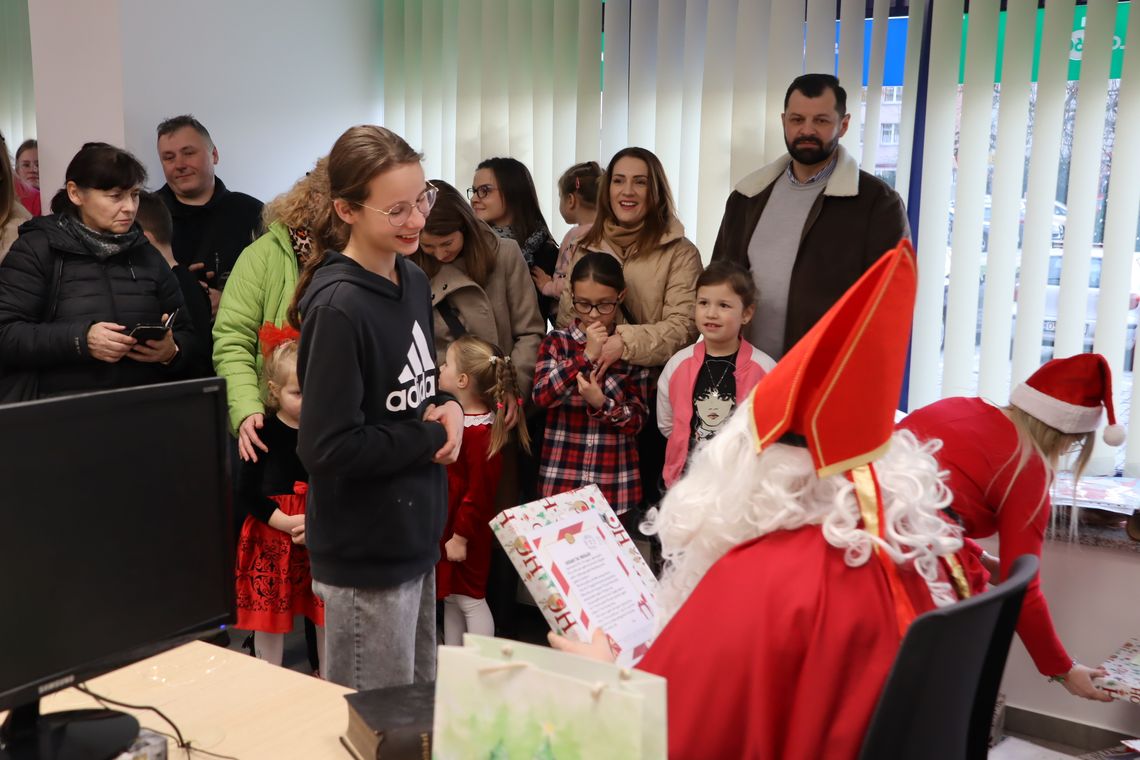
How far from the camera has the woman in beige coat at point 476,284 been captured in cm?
322

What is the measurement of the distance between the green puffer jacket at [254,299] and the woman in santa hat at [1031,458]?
70.4 inches

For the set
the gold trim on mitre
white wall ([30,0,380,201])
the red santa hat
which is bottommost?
the red santa hat

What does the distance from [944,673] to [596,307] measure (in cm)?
212

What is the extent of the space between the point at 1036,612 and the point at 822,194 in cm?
143

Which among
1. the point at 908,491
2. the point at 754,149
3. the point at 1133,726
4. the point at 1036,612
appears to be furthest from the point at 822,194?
the point at 908,491

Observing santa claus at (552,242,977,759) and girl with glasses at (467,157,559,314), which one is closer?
santa claus at (552,242,977,759)

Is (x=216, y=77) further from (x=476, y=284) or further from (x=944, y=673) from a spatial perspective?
(x=944, y=673)

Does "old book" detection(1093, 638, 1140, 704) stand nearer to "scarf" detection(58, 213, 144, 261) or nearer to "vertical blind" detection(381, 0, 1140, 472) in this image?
"vertical blind" detection(381, 0, 1140, 472)

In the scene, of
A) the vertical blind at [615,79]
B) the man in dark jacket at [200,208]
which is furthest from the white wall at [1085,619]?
the man in dark jacket at [200,208]

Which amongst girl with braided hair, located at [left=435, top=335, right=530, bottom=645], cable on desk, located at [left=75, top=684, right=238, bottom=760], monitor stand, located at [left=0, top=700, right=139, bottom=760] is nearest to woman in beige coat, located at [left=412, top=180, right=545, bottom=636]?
girl with braided hair, located at [left=435, top=335, right=530, bottom=645]

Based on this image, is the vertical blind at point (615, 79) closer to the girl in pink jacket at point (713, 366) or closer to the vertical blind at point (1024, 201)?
the vertical blind at point (1024, 201)

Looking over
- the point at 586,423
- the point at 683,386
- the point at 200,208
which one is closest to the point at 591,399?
the point at 586,423

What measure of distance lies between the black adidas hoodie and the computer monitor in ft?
1.39

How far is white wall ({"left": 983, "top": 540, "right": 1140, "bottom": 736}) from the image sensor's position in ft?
9.52
